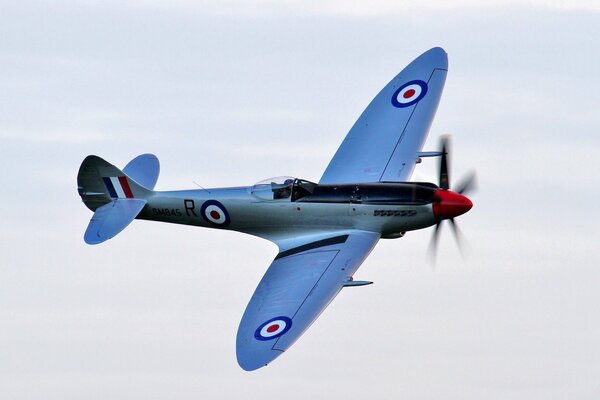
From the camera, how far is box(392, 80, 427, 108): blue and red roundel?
3294 cm

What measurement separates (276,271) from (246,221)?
6.35 ft

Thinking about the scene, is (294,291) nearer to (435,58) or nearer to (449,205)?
(449,205)

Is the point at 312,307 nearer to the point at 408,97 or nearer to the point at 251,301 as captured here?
the point at 251,301

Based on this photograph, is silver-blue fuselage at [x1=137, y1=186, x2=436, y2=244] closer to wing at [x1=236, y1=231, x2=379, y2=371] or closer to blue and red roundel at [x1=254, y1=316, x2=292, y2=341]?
wing at [x1=236, y1=231, x2=379, y2=371]

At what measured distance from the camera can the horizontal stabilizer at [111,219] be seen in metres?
30.6

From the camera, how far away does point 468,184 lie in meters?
29.8

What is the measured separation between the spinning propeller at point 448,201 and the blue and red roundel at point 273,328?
373 cm

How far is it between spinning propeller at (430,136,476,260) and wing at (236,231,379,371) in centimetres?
129

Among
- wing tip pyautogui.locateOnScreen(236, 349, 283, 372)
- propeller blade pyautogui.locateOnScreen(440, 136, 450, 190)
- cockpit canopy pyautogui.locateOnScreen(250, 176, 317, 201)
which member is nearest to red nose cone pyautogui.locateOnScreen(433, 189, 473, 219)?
propeller blade pyautogui.locateOnScreen(440, 136, 450, 190)

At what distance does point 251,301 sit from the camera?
2838 cm

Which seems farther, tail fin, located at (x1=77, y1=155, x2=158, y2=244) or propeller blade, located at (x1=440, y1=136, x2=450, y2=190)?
tail fin, located at (x1=77, y1=155, x2=158, y2=244)

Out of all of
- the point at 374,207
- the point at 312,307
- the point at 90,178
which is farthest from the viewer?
the point at 90,178

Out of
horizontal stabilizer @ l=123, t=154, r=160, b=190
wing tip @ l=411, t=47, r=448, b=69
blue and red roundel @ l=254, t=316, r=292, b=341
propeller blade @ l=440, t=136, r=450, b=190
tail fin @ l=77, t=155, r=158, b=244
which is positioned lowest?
blue and red roundel @ l=254, t=316, r=292, b=341

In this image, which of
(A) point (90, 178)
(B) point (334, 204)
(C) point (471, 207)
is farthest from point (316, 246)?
(A) point (90, 178)
